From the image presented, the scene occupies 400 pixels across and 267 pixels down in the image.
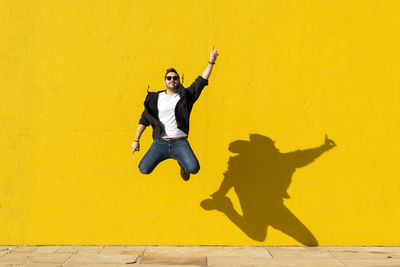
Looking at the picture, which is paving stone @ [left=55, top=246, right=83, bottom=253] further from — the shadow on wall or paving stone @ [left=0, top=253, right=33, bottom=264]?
the shadow on wall

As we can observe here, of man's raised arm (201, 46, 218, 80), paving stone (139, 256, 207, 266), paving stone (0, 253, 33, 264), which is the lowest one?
paving stone (0, 253, 33, 264)

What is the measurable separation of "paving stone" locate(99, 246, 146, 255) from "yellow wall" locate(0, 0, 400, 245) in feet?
0.45

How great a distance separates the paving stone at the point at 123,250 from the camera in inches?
193

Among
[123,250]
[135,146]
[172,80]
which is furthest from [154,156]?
[123,250]

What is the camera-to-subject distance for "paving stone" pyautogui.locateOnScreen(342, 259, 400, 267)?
174 inches

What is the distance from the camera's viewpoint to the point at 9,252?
4949mm

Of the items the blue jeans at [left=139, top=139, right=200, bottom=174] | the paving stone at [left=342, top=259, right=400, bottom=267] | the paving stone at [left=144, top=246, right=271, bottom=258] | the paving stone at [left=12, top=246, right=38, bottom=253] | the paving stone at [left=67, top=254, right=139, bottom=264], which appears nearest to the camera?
the paving stone at [left=342, top=259, right=400, bottom=267]

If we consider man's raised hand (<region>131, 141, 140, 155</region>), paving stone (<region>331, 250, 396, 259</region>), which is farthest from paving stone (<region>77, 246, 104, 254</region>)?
paving stone (<region>331, 250, 396, 259</region>)

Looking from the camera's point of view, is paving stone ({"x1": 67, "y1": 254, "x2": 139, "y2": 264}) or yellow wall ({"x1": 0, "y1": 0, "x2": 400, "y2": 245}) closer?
paving stone ({"x1": 67, "y1": 254, "x2": 139, "y2": 264})

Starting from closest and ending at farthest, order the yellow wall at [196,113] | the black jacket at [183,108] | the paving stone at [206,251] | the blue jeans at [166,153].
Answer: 1. the blue jeans at [166,153]
2. the black jacket at [183,108]
3. the paving stone at [206,251]
4. the yellow wall at [196,113]

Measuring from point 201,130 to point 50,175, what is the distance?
7.16 ft

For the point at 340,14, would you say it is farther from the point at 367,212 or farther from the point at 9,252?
the point at 9,252

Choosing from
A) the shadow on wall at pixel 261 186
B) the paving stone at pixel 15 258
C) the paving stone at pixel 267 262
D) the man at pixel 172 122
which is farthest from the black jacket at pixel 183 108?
the paving stone at pixel 15 258

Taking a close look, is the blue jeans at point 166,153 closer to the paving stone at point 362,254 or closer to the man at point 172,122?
the man at point 172,122
